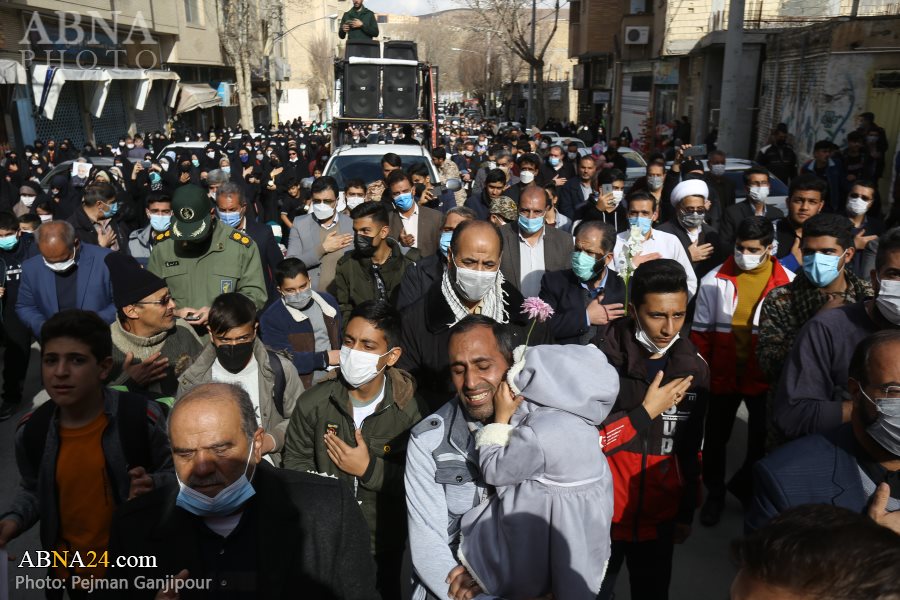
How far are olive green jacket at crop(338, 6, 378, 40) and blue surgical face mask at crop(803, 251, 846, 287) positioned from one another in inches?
512

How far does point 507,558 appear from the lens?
7.35ft

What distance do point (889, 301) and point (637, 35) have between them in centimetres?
3096

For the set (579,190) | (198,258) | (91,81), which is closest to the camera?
(198,258)

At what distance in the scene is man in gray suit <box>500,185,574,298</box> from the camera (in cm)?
520

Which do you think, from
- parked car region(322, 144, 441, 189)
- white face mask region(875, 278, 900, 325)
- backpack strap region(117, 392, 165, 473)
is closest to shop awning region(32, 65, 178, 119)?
parked car region(322, 144, 441, 189)

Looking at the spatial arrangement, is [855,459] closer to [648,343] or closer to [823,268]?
[648,343]

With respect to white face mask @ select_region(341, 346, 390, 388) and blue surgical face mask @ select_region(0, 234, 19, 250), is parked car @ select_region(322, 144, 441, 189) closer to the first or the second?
blue surgical face mask @ select_region(0, 234, 19, 250)

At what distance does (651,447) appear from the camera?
311cm

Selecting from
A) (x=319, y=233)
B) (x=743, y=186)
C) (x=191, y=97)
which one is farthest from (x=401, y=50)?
(x=191, y=97)

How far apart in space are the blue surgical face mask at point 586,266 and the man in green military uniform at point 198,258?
217 centimetres

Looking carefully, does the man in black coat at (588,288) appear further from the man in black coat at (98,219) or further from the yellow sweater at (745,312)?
the man in black coat at (98,219)

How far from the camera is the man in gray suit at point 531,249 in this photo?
520 centimetres

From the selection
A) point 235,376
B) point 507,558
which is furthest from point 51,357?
point 507,558

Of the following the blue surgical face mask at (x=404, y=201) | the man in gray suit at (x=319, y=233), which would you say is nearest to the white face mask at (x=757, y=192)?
the blue surgical face mask at (x=404, y=201)
